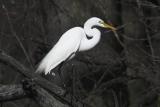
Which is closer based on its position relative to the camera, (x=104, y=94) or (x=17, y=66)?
(x=17, y=66)

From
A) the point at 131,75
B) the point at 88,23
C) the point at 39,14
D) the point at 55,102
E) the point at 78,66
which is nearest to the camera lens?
the point at 55,102

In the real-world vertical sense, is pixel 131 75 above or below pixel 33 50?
below

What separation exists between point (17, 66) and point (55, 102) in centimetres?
37

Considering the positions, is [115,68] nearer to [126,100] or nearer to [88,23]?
[126,100]

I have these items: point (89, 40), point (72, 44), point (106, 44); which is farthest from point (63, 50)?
point (106, 44)

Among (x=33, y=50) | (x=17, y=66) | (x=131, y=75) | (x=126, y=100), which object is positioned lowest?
(x=126, y=100)

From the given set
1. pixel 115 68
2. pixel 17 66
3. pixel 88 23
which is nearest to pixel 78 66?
pixel 115 68

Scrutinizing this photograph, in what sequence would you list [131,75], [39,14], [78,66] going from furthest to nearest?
[39,14] < [78,66] < [131,75]

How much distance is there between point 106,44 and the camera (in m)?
7.86

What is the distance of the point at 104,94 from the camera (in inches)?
305

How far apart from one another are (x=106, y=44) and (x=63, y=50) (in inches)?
78.5

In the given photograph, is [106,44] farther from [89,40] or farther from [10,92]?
[10,92]

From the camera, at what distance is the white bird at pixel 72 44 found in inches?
229

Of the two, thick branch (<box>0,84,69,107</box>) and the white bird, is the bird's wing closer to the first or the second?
the white bird
